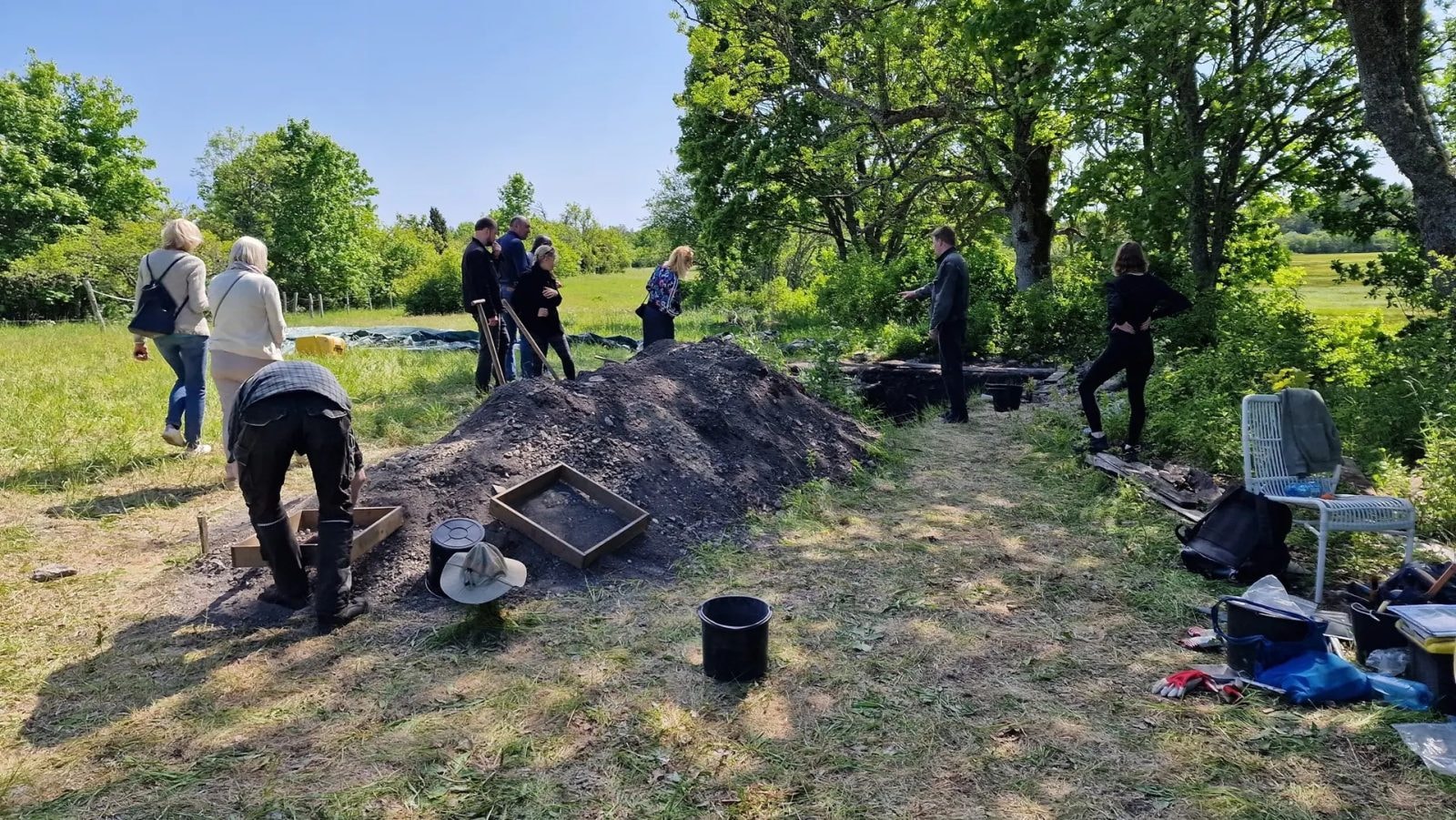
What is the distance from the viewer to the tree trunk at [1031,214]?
13.9 metres

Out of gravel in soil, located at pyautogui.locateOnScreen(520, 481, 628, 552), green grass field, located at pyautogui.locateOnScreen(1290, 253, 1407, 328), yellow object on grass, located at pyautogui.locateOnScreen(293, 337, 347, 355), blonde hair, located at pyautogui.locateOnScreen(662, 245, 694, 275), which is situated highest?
blonde hair, located at pyautogui.locateOnScreen(662, 245, 694, 275)

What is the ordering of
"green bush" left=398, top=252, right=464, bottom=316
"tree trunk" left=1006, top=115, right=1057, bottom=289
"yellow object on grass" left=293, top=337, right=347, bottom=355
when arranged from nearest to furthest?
1. "yellow object on grass" left=293, top=337, right=347, bottom=355
2. "tree trunk" left=1006, top=115, right=1057, bottom=289
3. "green bush" left=398, top=252, right=464, bottom=316

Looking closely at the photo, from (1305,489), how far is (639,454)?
12.9ft

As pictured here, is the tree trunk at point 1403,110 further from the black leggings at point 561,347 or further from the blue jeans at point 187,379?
the blue jeans at point 187,379

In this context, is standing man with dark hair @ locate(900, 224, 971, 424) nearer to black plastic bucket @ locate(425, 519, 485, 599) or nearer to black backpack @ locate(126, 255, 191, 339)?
black plastic bucket @ locate(425, 519, 485, 599)

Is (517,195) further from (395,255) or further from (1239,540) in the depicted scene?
(1239,540)

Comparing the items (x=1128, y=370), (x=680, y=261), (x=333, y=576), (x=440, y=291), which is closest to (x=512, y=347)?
(x=680, y=261)

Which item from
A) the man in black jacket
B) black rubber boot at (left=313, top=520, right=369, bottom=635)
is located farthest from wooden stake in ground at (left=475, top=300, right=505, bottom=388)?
black rubber boot at (left=313, top=520, right=369, bottom=635)

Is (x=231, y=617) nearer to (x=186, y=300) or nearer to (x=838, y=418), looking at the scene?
(x=186, y=300)

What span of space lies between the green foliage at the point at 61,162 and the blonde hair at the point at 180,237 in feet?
96.6

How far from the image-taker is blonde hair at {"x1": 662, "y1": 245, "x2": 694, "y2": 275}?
319 inches

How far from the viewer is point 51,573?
413 centimetres

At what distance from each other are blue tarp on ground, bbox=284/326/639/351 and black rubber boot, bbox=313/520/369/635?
10229 millimetres

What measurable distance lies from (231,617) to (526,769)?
207cm
